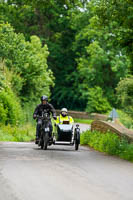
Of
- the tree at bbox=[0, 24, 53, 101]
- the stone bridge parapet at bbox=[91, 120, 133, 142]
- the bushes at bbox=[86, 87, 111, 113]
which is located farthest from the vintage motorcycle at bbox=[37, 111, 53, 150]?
the bushes at bbox=[86, 87, 111, 113]

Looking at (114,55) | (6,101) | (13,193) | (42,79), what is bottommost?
(13,193)

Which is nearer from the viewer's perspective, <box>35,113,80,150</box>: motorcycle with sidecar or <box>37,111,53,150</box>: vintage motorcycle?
<box>37,111,53,150</box>: vintage motorcycle

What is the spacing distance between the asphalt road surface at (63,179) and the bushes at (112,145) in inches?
61.9

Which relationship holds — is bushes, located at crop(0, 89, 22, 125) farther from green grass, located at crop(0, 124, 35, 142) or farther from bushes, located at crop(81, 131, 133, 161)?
bushes, located at crop(81, 131, 133, 161)

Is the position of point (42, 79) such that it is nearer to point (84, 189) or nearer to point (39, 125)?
point (39, 125)

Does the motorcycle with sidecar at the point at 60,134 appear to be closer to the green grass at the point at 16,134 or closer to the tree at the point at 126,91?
the green grass at the point at 16,134

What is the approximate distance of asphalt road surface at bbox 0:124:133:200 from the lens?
8.30 meters

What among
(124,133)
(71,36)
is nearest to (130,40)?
(124,133)

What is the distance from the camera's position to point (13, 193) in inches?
324

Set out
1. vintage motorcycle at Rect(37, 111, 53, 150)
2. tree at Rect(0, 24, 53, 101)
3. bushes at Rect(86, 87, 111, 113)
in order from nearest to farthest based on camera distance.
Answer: vintage motorcycle at Rect(37, 111, 53, 150)
tree at Rect(0, 24, 53, 101)
bushes at Rect(86, 87, 111, 113)

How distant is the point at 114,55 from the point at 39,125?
42.5m

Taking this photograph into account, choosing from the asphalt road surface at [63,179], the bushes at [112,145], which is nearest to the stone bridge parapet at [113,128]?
the bushes at [112,145]

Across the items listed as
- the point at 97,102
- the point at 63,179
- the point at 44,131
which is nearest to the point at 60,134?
the point at 44,131

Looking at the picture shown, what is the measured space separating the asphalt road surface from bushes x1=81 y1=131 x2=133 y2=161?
61.9 inches
